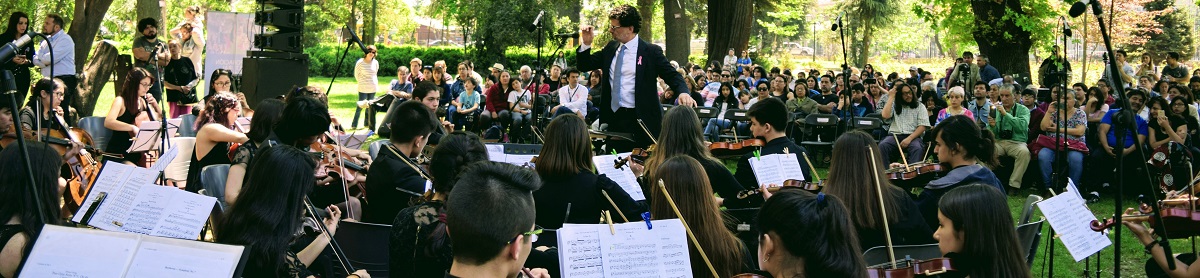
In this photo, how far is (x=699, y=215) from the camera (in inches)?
168

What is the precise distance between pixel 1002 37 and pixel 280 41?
12624 millimetres

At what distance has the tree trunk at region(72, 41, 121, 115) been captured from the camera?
46.0 ft

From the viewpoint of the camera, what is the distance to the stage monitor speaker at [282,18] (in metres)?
10.6

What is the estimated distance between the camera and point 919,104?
468 inches

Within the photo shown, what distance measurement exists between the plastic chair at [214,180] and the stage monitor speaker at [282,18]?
16.5ft

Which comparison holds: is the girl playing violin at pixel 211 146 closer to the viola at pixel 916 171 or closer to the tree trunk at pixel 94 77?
the viola at pixel 916 171

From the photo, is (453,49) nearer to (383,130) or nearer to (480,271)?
(383,130)

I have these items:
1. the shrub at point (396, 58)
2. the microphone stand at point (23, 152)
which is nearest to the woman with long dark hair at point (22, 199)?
the microphone stand at point (23, 152)

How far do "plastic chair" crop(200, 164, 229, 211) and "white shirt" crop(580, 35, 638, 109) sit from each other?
3066 millimetres

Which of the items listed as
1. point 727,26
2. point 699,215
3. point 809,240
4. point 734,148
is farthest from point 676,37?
point 809,240

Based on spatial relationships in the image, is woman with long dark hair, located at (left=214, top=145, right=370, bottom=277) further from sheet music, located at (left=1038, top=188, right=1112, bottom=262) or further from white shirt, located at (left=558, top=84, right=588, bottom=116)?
white shirt, located at (left=558, top=84, right=588, bottom=116)

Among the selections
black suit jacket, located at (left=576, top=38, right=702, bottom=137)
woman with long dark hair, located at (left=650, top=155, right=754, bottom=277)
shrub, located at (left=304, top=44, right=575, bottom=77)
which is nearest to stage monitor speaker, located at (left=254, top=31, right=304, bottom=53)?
black suit jacket, located at (left=576, top=38, right=702, bottom=137)

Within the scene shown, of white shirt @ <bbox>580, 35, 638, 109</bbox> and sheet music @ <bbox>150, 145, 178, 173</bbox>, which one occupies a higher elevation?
white shirt @ <bbox>580, 35, 638, 109</bbox>

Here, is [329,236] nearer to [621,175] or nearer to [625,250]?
[625,250]
